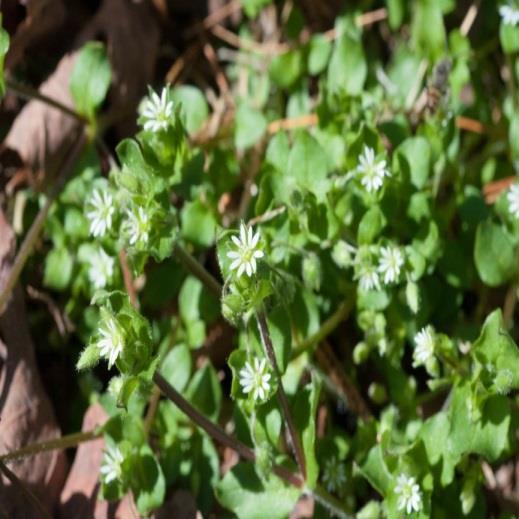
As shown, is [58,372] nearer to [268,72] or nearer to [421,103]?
[268,72]

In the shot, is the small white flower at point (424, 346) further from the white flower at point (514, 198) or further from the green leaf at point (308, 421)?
the white flower at point (514, 198)

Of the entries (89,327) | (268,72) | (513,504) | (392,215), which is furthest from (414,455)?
(268,72)

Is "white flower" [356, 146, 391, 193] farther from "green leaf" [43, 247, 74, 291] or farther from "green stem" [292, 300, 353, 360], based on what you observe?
"green leaf" [43, 247, 74, 291]

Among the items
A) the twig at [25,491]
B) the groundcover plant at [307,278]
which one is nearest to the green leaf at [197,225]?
the groundcover plant at [307,278]

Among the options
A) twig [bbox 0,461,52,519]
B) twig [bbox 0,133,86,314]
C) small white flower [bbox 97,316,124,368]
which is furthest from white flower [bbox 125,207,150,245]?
twig [bbox 0,461,52,519]

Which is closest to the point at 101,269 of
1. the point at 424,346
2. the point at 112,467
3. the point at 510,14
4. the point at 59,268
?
the point at 59,268

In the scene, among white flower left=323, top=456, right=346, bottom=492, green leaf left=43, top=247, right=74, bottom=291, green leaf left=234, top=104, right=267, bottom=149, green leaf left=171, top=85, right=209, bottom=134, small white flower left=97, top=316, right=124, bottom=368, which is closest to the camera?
small white flower left=97, top=316, right=124, bottom=368
